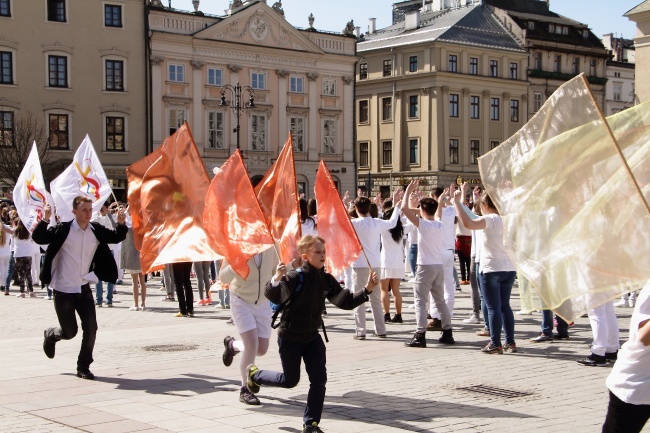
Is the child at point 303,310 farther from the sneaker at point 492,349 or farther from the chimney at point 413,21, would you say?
the chimney at point 413,21

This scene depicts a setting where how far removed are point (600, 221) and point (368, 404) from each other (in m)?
3.56

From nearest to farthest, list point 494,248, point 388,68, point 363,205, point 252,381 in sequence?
point 252,381
point 494,248
point 363,205
point 388,68

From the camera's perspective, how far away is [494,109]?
2980 inches

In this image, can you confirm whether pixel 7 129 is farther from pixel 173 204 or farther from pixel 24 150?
pixel 173 204

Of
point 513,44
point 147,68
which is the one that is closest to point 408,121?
point 513,44

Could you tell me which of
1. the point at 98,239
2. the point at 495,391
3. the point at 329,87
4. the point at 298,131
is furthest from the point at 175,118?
the point at 495,391

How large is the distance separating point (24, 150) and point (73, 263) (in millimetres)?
41199

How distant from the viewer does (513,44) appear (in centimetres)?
7644

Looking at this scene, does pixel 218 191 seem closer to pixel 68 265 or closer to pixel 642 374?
pixel 68 265

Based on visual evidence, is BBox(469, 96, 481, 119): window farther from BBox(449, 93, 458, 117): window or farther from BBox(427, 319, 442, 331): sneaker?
BBox(427, 319, 442, 331): sneaker

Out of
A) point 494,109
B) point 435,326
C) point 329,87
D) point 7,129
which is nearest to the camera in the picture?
point 435,326

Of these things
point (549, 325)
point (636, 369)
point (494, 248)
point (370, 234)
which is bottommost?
point (549, 325)

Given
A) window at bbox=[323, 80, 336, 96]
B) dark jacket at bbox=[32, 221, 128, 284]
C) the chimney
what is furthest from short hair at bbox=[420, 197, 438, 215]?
the chimney

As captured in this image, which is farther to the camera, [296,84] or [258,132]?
[296,84]
